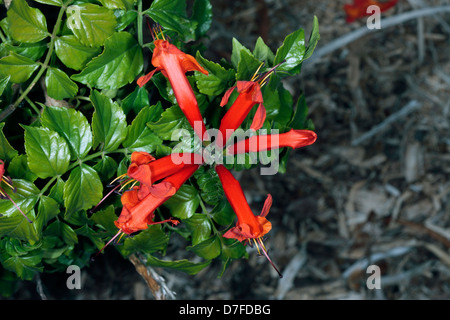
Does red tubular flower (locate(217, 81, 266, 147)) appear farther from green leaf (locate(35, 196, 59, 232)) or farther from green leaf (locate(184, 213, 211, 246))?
green leaf (locate(35, 196, 59, 232))

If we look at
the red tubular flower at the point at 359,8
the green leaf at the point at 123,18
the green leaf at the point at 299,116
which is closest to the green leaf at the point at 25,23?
the green leaf at the point at 123,18

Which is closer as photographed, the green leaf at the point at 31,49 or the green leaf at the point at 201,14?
the green leaf at the point at 31,49

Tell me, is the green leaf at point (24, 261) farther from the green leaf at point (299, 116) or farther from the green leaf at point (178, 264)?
the green leaf at point (299, 116)

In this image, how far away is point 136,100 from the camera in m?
1.04

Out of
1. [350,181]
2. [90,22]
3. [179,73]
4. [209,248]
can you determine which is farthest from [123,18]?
[350,181]

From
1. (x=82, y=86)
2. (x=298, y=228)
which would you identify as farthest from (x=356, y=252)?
(x=82, y=86)

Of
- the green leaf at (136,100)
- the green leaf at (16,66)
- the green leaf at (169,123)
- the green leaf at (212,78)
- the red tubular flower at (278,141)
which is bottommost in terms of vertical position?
the red tubular flower at (278,141)

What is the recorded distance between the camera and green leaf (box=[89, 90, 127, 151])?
963mm

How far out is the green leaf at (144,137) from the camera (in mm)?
995

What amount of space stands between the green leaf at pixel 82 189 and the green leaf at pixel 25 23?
28 centimetres

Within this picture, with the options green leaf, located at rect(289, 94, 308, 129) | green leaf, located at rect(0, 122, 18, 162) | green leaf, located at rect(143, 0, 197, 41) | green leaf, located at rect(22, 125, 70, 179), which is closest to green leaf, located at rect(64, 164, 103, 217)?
green leaf, located at rect(22, 125, 70, 179)
